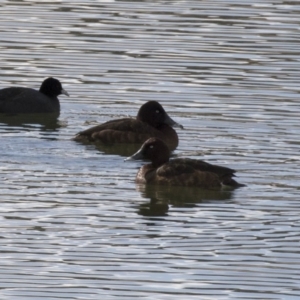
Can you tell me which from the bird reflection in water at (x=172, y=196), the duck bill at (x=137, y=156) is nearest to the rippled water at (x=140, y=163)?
the bird reflection in water at (x=172, y=196)

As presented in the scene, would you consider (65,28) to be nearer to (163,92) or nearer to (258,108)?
(163,92)

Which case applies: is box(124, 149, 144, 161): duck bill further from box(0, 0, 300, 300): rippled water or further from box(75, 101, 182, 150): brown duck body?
box(75, 101, 182, 150): brown duck body

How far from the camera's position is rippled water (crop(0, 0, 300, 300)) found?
10.6m

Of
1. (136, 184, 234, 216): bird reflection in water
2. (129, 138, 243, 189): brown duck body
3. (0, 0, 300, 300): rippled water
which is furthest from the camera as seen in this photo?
(129, 138, 243, 189): brown duck body

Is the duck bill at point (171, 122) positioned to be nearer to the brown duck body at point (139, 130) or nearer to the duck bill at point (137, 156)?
the brown duck body at point (139, 130)

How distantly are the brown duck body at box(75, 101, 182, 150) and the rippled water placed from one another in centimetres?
25

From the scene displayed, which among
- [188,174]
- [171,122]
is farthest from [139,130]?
[188,174]

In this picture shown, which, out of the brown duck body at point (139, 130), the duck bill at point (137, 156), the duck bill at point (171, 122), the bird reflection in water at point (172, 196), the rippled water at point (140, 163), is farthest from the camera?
the duck bill at point (171, 122)

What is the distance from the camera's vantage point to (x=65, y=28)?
25.1m

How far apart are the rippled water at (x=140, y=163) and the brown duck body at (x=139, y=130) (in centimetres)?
25

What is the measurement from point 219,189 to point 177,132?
378 centimetres

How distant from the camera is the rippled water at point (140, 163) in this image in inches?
417

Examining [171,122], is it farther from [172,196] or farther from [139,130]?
[172,196]

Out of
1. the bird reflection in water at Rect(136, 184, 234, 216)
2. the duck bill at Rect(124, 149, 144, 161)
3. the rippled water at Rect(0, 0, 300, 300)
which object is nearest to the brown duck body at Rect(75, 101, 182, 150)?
the rippled water at Rect(0, 0, 300, 300)
